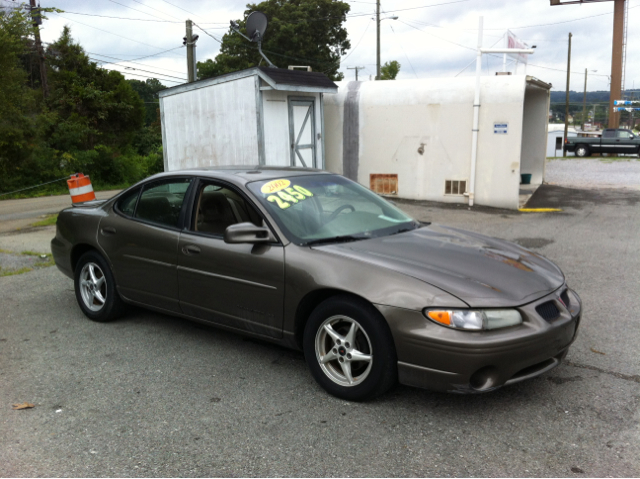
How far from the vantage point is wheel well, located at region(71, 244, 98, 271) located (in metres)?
5.54

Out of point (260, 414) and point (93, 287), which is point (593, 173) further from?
point (260, 414)

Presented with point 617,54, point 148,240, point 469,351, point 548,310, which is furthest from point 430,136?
point 617,54

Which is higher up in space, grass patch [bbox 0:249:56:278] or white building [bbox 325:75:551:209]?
white building [bbox 325:75:551:209]

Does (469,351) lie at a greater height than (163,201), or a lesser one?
lesser

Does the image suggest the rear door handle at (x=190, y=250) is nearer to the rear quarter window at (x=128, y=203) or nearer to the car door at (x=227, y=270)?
the car door at (x=227, y=270)

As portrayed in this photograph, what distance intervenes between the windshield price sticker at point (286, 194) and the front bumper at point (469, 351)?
1.26 meters

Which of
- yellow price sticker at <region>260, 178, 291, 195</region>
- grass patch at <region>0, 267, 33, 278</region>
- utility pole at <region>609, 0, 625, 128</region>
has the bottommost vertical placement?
grass patch at <region>0, 267, 33, 278</region>

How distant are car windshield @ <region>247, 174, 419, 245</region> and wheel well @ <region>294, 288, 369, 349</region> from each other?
39cm

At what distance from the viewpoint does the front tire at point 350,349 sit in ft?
11.4

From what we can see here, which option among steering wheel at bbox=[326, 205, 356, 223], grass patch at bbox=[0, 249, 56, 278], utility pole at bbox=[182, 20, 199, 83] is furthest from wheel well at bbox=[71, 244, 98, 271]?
utility pole at bbox=[182, 20, 199, 83]

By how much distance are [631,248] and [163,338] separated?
22.9ft

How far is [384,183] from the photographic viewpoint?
1495 centimetres

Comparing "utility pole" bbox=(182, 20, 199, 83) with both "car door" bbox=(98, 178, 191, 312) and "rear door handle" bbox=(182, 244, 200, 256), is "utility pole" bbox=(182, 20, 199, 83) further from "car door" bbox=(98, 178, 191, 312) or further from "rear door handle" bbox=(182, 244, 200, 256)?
"rear door handle" bbox=(182, 244, 200, 256)

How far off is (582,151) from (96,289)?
30.8 metres
